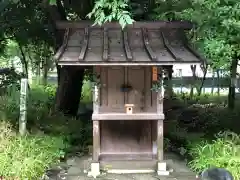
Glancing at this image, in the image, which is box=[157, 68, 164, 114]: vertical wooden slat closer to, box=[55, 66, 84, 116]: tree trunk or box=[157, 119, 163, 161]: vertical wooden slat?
box=[157, 119, 163, 161]: vertical wooden slat

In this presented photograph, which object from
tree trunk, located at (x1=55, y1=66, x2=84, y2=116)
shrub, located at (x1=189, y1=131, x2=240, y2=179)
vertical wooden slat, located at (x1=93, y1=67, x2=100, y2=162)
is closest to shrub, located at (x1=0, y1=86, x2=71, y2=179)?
tree trunk, located at (x1=55, y1=66, x2=84, y2=116)

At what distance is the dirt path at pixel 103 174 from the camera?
7.71m

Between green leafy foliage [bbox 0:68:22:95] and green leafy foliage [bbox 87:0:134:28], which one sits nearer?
green leafy foliage [bbox 87:0:134:28]

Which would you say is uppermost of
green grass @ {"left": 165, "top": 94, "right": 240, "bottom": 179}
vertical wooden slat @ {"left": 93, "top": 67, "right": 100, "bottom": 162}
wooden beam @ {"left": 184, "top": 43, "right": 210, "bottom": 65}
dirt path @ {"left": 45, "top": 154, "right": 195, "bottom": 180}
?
wooden beam @ {"left": 184, "top": 43, "right": 210, "bottom": 65}

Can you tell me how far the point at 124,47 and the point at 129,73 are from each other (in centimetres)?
63

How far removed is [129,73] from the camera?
26.9ft

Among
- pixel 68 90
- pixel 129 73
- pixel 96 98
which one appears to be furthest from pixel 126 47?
Result: pixel 68 90

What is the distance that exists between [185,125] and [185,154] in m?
3.70

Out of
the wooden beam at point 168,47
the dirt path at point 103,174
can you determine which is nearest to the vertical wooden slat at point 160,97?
the wooden beam at point 168,47

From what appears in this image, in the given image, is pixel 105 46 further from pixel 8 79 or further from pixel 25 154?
pixel 8 79

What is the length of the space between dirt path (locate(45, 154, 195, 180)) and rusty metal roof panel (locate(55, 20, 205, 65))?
227 cm

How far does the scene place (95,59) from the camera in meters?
7.29

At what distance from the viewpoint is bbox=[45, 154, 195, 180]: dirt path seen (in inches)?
304

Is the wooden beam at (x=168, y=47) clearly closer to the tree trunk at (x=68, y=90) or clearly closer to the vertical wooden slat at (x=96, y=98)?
the vertical wooden slat at (x=96, y=98)
